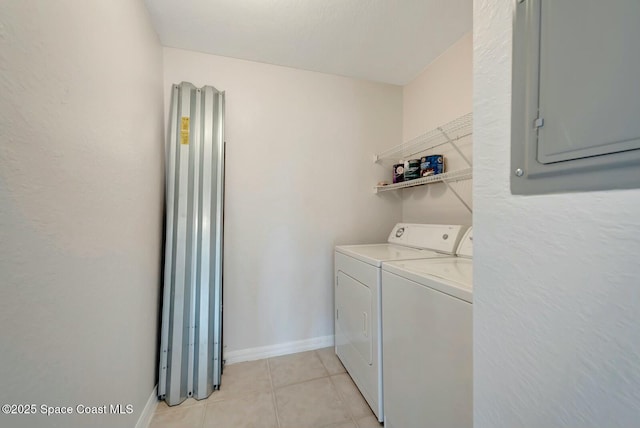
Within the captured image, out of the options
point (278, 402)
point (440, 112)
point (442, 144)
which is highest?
point (440, 112)

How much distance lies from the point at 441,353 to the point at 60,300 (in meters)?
1.32

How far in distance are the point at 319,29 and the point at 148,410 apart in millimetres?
2661

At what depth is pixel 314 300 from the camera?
85.4 inches

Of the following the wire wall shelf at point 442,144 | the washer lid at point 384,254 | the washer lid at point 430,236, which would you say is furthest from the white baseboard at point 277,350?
the wire wall shelf at point 442,144

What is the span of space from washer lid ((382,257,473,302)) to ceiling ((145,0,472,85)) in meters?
1.57

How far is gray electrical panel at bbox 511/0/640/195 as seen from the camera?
1.17ft

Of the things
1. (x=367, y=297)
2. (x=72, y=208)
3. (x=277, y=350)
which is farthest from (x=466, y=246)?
(x=72, y=208)

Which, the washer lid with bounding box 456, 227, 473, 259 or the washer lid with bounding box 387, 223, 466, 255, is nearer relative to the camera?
the washer lid with bounding box 456, 227, 473, 259

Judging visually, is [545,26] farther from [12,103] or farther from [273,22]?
[273,22]

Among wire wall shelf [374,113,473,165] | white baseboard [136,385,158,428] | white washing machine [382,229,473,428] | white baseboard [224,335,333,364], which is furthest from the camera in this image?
white baseboard [224,335,333,364]

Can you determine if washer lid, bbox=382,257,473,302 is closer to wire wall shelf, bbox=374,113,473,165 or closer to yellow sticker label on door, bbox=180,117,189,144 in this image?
wire wall shelf, bbox=374,113,473,165

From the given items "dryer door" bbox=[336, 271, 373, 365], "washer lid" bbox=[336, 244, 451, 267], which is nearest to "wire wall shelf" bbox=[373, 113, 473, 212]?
"washer lid" bbox=[336, 244, 451, 267]

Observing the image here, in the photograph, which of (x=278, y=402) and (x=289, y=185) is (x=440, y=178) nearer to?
(x=289, y=185)

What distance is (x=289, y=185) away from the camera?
2.11 m
